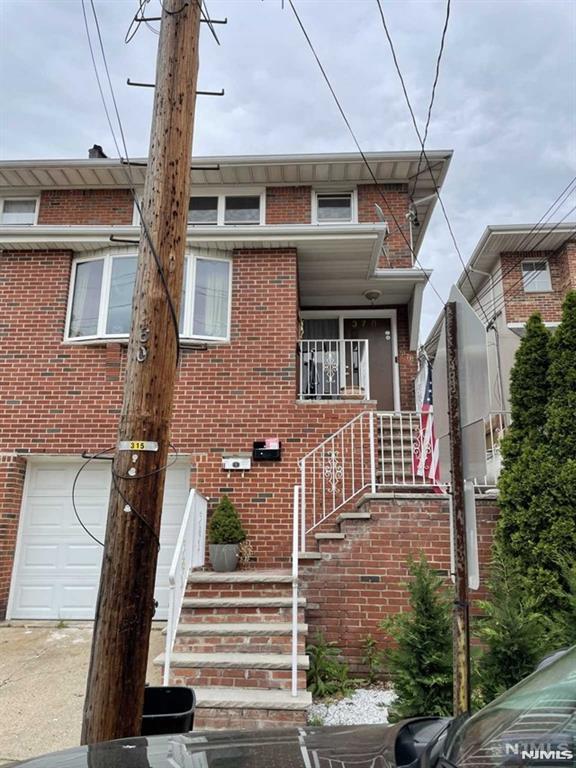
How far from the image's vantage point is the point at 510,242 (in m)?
13.5

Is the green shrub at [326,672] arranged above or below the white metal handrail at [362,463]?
below

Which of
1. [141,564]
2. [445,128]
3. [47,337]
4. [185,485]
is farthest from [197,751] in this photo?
→ [445,128]

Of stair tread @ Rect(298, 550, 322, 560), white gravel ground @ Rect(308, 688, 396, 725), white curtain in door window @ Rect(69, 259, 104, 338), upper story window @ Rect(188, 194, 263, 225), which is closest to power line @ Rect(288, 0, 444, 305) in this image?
upper story window @ Rect(188, 194, 263, 225)

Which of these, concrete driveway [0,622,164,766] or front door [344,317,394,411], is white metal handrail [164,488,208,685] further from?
front door [344,317,394,411]

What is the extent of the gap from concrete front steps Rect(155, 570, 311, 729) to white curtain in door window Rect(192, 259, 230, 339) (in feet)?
11.9

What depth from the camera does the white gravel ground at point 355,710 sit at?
4.24 metres

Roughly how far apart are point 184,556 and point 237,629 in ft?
2.93

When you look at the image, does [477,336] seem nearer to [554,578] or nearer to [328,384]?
[554,578]

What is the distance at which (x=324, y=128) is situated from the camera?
8102 millimetres

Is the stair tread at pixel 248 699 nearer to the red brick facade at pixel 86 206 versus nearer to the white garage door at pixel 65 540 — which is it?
the white garage door at pixel 65 540

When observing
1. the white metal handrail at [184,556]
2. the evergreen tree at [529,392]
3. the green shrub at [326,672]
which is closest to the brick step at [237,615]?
the white metal handrail at [184,556]

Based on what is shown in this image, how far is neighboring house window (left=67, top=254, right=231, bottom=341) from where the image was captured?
763 cm

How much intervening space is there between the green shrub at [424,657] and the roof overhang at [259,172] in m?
7.83

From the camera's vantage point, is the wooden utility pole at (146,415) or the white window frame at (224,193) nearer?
the wooden utility pole at (146,415)
